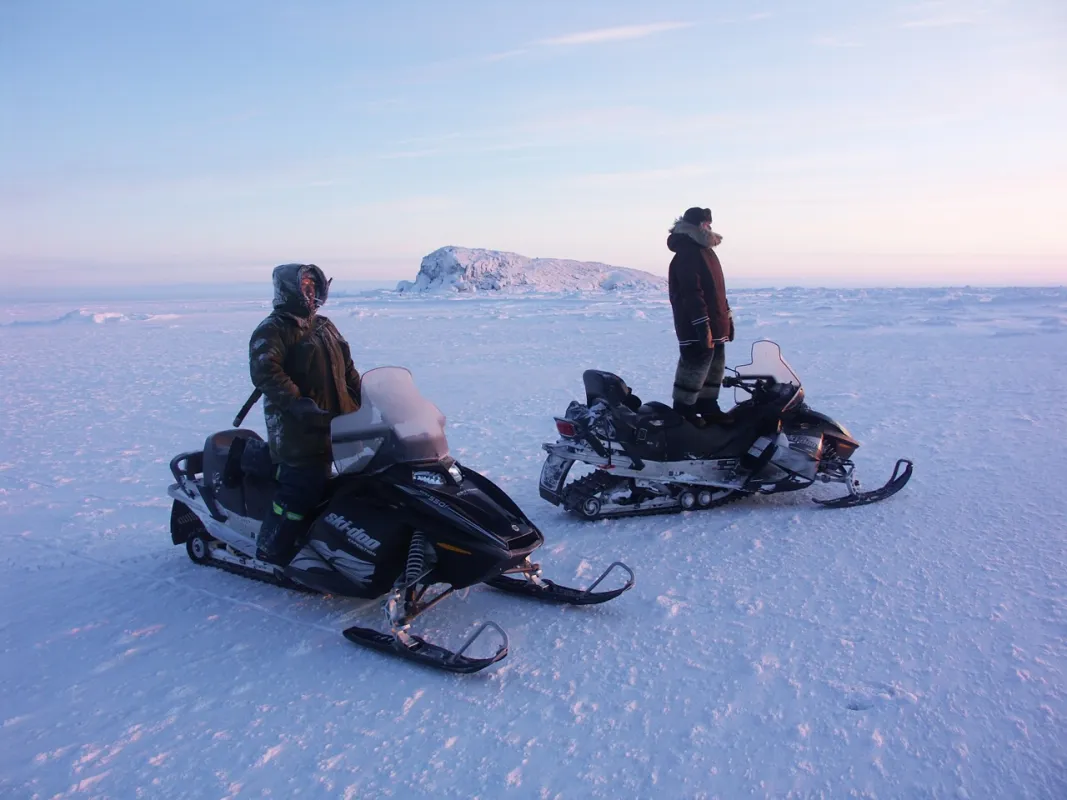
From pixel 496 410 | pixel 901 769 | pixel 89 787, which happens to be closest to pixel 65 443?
pixel 496 410

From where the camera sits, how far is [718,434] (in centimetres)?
532

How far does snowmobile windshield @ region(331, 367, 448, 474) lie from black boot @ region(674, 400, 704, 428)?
227 centimetres

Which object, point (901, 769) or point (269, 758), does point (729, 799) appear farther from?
point (269, 758)

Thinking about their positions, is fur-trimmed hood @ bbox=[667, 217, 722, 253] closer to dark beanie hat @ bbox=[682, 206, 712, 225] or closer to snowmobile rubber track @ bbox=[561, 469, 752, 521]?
dark beanie hat @ bbox=[682, 206, 712, 225]

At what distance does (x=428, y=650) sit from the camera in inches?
129

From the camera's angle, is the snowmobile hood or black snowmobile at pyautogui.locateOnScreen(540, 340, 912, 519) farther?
black snowmobile at pyautogui.locateOnScreen(540, 340, 912, 519)

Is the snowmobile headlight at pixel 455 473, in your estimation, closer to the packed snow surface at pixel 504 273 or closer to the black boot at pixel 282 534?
the black boot at pixel 282 534

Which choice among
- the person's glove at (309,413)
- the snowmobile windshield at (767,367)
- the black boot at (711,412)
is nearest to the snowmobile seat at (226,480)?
the person's glove at (309,413)

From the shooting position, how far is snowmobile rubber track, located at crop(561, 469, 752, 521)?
16.6ft

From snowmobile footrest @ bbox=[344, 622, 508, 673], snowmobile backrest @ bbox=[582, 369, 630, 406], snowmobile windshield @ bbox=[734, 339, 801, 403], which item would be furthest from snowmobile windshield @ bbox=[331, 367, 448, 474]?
snowmobile windshield @ bbox=[734, 339, 801, 403]

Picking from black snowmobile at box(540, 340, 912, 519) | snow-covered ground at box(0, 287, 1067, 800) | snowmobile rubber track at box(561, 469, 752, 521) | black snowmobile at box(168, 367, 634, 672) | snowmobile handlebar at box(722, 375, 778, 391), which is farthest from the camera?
snowmobile handlebar at box(722, 375, 778, 391)

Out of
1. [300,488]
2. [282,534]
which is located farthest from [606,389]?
[282,534]

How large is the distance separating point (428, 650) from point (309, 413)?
1.15 m

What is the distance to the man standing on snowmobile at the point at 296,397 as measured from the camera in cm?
365
